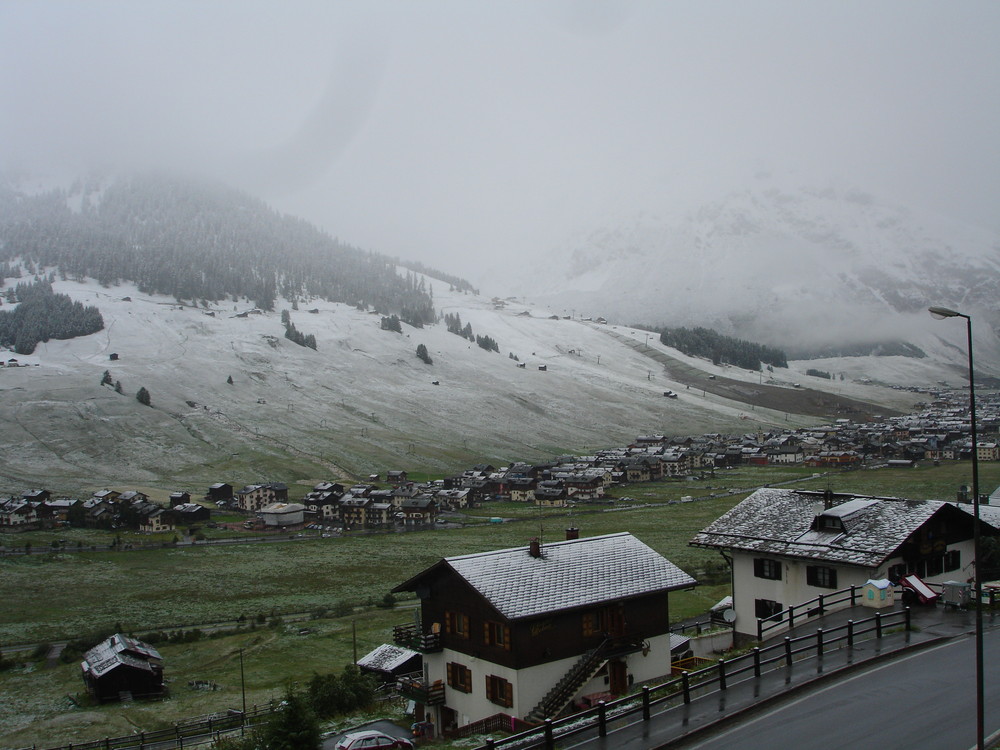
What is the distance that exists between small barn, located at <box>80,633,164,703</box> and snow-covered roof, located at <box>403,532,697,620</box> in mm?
22704

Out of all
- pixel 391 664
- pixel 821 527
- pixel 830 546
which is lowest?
pixel 391 664

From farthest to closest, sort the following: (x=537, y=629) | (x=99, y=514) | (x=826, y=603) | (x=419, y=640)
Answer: (x=99, y=514) → (x=419, y=640) → (x=826, y=603) → (x=537, y=629)

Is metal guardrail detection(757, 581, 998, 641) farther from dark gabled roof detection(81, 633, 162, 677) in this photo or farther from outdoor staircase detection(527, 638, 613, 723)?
dark gabled roof detection(81, 633, 162, 677)

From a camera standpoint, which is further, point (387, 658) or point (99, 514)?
point (99, 514)

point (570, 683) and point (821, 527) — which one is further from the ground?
point (821, 527)

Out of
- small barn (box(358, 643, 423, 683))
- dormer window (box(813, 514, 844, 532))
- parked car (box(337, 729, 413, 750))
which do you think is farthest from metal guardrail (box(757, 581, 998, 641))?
small barn (box(358, 643, 423, 683))

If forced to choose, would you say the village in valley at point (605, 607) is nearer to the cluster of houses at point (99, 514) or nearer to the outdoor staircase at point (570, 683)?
the outdoor staircase at point (570, 683)

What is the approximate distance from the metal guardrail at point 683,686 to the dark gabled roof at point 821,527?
511 cm

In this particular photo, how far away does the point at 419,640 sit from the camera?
29609 millimetres

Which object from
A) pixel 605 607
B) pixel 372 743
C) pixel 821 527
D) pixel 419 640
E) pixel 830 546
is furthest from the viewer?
pixel 821 527

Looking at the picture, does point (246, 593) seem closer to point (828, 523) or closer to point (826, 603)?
point (828, 523)

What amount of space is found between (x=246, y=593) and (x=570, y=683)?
45.8m

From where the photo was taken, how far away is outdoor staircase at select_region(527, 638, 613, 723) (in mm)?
25625

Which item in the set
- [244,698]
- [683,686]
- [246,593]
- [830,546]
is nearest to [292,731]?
[683,686]
